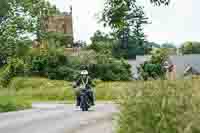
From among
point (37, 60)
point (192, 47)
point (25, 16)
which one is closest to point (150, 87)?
point (37, 60)

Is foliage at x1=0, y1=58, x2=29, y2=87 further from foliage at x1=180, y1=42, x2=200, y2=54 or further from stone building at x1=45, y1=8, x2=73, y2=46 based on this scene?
foliage at x1=180, y1=42, x2=200, y2=54

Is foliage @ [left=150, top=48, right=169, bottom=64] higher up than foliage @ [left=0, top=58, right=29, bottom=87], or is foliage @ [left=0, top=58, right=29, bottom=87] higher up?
foliage @ [left=150, top=48, right=169, bottom=64]

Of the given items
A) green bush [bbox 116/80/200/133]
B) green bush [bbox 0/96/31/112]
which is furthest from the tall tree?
green bush [bbox 0/96/31/112]

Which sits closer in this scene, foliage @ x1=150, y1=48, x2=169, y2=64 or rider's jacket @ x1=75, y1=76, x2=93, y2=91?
foliage @ x1=150, y1=48, x2=169, y2=64

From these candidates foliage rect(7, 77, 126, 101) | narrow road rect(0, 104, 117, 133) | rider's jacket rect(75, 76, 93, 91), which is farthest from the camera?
foliage rect(7, 77, 126, 101)

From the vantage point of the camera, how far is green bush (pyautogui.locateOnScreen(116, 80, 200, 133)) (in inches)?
366

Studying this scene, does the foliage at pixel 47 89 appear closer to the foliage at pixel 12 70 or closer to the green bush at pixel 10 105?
the foliage at pixel 12 70

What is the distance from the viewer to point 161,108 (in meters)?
10.2

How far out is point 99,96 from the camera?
53.0 meters

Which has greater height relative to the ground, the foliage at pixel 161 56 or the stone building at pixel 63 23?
the stone building at pixel 63 23

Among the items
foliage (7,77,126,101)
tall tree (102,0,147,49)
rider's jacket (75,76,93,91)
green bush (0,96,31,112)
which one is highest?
tall tree (102,0,147,49)

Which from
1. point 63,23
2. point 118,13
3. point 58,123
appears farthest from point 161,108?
point 63,23

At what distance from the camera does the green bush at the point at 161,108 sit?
9297 millimetres

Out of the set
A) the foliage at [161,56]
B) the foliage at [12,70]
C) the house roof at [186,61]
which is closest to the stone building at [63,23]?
the house roof at [186,61]
